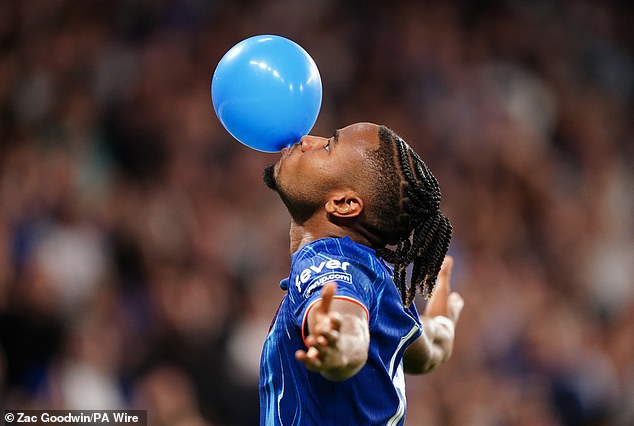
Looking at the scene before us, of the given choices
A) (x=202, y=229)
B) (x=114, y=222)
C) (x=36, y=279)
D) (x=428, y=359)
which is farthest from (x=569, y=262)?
(x=428, y=359)

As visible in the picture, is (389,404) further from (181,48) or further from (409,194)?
(181,48)

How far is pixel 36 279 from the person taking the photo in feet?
18.6

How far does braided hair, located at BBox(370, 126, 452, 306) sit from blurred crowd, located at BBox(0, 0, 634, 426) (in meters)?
2.87

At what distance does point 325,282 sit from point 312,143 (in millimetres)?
614

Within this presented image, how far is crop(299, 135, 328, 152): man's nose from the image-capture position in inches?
114

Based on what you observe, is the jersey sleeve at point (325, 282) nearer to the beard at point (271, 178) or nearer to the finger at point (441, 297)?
the beard at point (271, 178)

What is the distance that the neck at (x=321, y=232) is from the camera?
280 centimetres

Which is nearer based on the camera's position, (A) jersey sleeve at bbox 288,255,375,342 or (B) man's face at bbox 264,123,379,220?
(A) jersey sleeve at bbox 288,255,375,342

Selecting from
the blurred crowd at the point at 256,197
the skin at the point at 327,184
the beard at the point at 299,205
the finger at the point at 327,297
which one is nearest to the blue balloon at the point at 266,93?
the skin at the point at 327,184

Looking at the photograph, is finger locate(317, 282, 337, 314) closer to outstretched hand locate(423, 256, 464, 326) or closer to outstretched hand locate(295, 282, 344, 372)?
outstretched hand locate(295, 282, 344, 372)

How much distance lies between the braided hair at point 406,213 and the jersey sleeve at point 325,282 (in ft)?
0.85

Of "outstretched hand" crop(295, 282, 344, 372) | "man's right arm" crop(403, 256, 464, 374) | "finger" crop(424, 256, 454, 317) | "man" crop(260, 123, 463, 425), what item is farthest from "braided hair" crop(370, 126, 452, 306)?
"outstretched hand" crop(295, 282, 344, 372)

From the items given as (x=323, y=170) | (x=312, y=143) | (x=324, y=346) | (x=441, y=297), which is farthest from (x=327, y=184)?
(x=441, y=297)

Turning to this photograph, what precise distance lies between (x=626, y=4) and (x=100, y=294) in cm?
633
